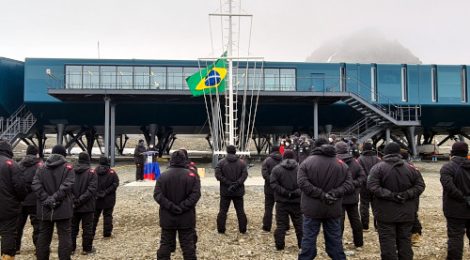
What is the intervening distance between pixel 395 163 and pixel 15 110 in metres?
29.1

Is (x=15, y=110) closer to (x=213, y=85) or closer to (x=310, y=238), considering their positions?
(x=213, y=85)

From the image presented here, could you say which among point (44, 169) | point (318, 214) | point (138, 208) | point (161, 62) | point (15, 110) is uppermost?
point (161, 62)

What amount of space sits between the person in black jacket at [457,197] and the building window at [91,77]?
24.9m

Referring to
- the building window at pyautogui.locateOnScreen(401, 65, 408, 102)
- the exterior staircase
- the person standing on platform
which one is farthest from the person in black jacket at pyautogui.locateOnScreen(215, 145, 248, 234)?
the building window at pyautogui.locateOnScreen(401, 65, 408, 102)

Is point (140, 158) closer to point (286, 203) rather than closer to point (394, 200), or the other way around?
point (286, 203)

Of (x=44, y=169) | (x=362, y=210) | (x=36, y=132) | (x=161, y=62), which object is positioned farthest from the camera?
(x=36, y=132)

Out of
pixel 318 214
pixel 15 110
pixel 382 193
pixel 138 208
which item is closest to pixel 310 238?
pixel 318 214

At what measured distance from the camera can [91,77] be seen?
27.1 m

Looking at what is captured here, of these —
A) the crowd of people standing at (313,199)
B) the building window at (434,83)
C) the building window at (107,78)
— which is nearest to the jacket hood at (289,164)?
the crowd of people standing at (313,199)

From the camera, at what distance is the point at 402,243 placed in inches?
220

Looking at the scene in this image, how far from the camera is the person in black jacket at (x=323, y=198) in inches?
218

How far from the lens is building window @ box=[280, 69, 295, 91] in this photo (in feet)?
91.0

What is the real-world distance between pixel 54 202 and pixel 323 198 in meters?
3.89

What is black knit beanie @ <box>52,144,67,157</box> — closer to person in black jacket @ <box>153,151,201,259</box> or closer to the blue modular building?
person in black jacket @ <box>153,151,201,259</box>
